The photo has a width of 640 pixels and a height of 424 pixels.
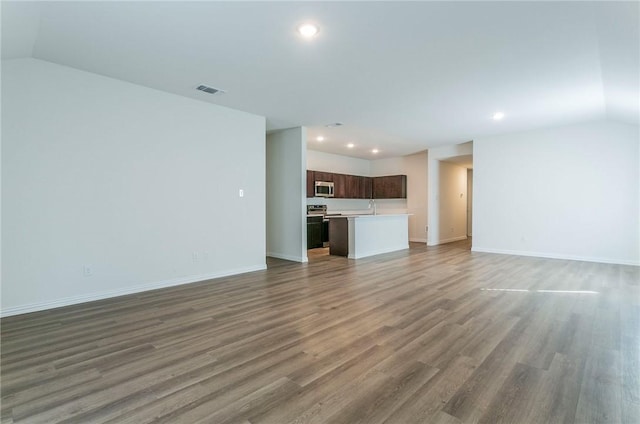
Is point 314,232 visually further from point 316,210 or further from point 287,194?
point 287,194

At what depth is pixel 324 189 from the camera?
8.71 m

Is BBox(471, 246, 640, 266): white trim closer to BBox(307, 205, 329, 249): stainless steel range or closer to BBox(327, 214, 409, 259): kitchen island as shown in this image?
BBox(327, 214, 409, 259): kitchen island

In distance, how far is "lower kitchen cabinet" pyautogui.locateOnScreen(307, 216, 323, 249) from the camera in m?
8.15

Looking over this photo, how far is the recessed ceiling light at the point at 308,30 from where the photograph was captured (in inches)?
108

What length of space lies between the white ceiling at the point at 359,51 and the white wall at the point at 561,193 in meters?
1.07

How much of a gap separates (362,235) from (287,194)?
6.03 feet

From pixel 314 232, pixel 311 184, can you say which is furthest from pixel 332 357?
pixel 311 184

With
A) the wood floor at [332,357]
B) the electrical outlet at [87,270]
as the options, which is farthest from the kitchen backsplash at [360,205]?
the electrical outlet at [87,270]

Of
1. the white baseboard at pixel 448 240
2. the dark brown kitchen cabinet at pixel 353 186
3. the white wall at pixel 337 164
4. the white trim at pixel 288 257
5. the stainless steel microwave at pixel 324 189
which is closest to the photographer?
the white trim at pixel 288 257

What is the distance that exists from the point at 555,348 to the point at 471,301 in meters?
1.19

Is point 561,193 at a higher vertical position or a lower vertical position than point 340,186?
lower

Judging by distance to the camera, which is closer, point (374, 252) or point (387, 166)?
point (374, 252)

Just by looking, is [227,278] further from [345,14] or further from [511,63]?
[511,63]

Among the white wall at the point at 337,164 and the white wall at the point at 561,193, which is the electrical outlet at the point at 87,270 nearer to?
the white wall at the point at 337,164
